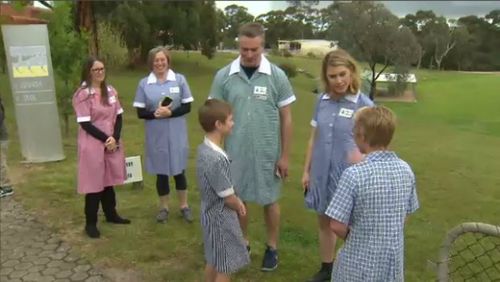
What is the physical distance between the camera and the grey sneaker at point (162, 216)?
200 inches

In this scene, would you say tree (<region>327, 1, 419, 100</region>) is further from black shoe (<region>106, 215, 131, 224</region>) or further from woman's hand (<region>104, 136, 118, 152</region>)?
black shoe (<region>106, 215, 131, 224</region>)

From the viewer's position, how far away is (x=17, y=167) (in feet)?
25.2

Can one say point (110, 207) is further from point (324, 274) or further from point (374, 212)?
point (374, 212)

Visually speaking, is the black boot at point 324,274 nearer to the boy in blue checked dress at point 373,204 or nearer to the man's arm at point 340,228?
the boy in blue checked dress at point 373,204

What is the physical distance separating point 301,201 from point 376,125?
404 centimetres

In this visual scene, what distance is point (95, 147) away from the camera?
458cm

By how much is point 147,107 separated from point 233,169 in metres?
1.30

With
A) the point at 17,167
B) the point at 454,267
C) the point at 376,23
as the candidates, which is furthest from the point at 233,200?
the point at 17,167

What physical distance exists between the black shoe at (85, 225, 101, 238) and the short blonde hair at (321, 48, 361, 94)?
2.58 metres

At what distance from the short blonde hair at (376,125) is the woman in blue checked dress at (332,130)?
809 millimetres

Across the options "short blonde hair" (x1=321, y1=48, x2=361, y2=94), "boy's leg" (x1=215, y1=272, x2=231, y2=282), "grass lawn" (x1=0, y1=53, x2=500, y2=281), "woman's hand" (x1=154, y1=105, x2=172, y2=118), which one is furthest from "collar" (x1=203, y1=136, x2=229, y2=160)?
"woman's hand" (x1=154, y1=105, x2=172, y2=118)

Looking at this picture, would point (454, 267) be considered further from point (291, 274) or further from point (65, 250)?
point (65, 250)

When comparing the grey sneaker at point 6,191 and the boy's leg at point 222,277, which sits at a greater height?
the boy's leg at point 222,277

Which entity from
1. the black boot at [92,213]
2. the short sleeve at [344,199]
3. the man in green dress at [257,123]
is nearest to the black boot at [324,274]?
the man in green dress at [257,123]
